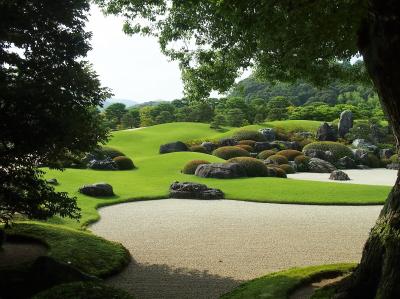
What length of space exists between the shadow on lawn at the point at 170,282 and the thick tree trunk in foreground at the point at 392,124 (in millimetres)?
3105

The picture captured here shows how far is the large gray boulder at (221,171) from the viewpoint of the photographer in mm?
27547

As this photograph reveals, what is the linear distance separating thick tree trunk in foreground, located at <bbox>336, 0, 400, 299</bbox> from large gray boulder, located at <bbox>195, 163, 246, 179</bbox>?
20530 millimetres

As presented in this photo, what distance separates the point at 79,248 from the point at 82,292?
6000 mm

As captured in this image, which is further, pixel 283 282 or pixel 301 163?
pixel 301 163

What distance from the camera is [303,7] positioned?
5000 millimetres

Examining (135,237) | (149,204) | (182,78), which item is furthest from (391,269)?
(149,204)

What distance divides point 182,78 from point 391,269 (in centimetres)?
814

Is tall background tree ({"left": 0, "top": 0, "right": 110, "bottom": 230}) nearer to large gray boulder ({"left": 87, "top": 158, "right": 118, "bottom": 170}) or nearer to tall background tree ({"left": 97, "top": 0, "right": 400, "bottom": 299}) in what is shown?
tall background tree ({"left": 97, "top": 0, "right": 400, "bottom": 299})

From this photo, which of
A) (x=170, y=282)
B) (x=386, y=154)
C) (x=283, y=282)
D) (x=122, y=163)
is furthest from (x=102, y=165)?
(x=386, y=154)

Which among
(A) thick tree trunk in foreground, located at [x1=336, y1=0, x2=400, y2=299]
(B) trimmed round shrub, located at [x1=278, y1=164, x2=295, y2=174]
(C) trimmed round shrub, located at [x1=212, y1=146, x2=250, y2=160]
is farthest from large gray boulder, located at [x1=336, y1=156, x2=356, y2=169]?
(A) thick tree trunk in foreground, located at [x1=336, y1=0, x2=400, y2=299]

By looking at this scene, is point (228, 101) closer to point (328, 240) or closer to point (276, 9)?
point (328, 240)

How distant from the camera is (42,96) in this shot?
30.7 ft

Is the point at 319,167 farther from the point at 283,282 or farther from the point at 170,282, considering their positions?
the point at 283,282

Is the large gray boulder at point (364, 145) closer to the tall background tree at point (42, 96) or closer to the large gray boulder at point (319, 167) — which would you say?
the large gray boulder at point (319, 167)
